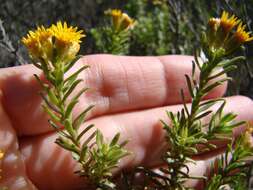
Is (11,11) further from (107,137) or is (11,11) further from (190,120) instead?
(190,120)

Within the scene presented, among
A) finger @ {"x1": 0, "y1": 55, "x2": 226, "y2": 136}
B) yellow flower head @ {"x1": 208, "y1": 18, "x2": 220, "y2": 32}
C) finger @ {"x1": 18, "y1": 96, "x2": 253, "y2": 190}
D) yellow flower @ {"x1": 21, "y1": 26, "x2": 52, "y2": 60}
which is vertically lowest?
finger @ {"x1": 18, "y1": 96, "x2": 253, "y2": 190}

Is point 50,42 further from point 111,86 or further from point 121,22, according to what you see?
point 121,22

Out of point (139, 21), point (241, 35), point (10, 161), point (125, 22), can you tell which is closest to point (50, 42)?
point (10, 161)

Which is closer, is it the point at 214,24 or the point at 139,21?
the point at 214,24

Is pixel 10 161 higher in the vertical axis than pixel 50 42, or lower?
lower

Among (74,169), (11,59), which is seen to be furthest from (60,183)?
(11,59)

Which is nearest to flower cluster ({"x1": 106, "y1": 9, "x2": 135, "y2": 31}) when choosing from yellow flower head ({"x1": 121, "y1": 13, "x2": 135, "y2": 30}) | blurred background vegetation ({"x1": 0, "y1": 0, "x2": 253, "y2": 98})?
yellow flower head ({"x1": 121, "y1": 13, "x2": 135, "y2": 30})

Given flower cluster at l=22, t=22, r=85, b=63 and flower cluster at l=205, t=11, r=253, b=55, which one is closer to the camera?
flower cluster at l=22, t=22, r=85, b=63

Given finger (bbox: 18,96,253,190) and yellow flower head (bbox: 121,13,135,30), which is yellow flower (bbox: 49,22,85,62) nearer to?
finger (bbox: 18,96,253,190)
